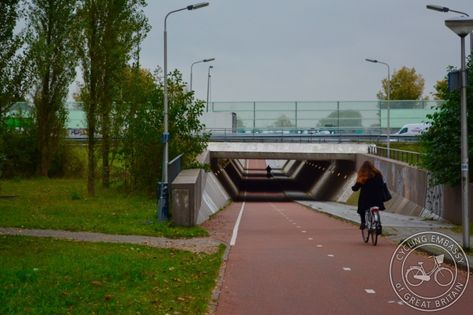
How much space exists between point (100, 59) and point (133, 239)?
1616 centimetres

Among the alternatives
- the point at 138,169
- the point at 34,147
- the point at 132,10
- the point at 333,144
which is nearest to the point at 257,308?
the point at 138,169

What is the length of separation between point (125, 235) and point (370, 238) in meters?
6.10

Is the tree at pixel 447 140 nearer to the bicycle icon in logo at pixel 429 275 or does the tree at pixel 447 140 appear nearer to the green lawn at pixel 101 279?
the bicycle icon in logo at pixel 429 275

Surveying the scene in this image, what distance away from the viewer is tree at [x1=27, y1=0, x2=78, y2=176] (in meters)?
37.4

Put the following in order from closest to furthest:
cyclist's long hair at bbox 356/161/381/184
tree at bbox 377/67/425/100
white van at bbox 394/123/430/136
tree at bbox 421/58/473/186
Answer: cyclist's long hair at bbox 356/161/381/184 → tree at bbox 421/58/473/186 → white van at bbox 394/123/430/136 → tree at bbox 377/67/425/100

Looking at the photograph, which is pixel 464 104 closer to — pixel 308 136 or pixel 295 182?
pixel 308 136

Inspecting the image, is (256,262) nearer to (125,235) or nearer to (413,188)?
(125,235)

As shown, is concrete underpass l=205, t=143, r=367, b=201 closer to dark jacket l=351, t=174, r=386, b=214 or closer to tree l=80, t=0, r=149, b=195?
tree l=80, t=0, r=149, b=195

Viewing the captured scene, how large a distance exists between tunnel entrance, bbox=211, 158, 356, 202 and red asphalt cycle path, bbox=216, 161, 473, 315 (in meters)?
39.3

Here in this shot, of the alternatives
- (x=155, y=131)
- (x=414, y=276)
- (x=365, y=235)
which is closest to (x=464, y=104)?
(x=365, y=235)

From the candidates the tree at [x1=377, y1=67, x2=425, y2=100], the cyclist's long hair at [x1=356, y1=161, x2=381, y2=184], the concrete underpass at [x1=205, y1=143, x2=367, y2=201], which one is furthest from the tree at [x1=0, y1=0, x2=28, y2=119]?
the tree at [x1=377, y1=67, x2=425, y2=100]

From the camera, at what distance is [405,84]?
9519 centimetres

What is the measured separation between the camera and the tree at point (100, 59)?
3119cm

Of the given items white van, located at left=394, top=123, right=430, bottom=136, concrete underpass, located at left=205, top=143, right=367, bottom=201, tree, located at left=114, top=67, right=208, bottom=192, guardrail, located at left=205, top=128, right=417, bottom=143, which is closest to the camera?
tree, located at left=114, top=67, right=208, bottom=192
